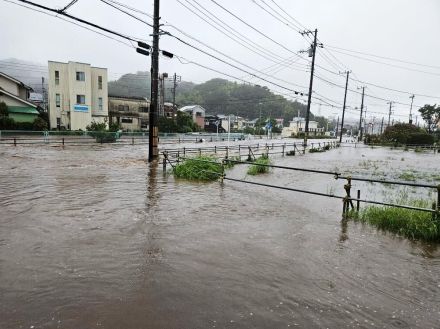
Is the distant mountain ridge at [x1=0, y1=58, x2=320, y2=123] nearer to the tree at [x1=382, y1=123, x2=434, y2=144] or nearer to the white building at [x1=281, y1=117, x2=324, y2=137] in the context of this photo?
the white building at [x1=281, y1=117, x2=324, y2=137]

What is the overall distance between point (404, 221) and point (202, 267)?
17.3ft

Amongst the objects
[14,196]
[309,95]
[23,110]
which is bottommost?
[14,196]

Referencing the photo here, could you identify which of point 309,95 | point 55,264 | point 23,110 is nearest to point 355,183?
point 55,264

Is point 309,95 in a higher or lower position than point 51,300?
higher

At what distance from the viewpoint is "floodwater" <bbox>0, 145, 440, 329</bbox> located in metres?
3.99

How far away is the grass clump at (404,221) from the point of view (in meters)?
7.00

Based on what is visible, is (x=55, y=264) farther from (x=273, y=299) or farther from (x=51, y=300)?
(x=273, y=299)

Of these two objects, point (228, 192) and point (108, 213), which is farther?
point (228, 192)

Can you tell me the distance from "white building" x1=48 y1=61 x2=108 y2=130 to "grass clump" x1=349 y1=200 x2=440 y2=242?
46.8 metres

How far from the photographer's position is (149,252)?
5.83 metres

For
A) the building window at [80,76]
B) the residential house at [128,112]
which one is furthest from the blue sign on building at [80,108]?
the residential house at [128,112]

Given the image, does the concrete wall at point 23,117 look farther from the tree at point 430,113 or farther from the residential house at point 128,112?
the tree at point 430,113

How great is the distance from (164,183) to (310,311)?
941 centimetres

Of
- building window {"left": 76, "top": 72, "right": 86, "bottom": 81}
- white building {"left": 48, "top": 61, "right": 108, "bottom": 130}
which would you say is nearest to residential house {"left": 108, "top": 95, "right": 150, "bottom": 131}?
white building {"left": 48, "top": 61, "right": 108, "bottom": 130}
